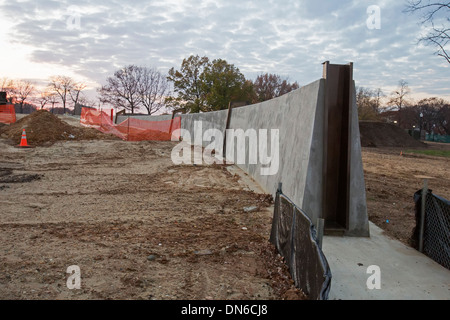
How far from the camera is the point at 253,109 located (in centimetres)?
1074

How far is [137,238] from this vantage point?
4887 millimetres

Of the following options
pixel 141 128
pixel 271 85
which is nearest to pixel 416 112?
pixel 271 85

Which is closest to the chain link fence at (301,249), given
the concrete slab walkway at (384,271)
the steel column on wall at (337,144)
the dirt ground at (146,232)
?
the dirt ground at (146,232)

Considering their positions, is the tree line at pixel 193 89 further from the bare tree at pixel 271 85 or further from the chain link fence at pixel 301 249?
the chain link fence at pixel 301 249

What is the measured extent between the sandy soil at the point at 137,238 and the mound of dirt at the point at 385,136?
31.6 metres

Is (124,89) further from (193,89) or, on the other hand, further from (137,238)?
(137,238)

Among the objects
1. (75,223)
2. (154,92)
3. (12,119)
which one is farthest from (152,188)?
(154,92)

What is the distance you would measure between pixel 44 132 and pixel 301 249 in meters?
19.6

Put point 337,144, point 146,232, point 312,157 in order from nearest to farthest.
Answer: point 146,232 → point 312,157 → point 337,144

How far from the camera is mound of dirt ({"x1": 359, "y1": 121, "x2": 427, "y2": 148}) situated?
3688 centimetres

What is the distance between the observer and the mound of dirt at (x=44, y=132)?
60.2 feet

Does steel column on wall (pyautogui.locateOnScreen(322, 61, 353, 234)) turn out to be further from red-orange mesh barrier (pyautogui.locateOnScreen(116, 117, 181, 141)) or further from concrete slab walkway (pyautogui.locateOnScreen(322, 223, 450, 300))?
red-orange mesh barrier (pyautogui.locateOnScreen(116, 117, 181, 141))

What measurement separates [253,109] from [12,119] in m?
29.5
